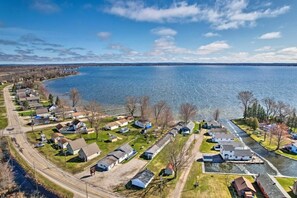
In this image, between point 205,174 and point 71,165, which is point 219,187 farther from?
point 71,165

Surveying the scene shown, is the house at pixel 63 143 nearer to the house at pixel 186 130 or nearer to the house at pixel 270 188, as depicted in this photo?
the house at pixel 186 130

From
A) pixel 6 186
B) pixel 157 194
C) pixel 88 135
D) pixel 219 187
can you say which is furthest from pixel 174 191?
pixel 88 135

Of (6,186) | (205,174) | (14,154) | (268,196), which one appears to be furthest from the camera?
(14,154)

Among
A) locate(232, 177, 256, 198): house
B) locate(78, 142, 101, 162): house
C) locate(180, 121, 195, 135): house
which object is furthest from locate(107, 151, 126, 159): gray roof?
locate(232, 177, 256, 198): house

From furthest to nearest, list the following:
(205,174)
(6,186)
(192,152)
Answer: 1. (192,152)
2. (205,174)
3. (6,186)

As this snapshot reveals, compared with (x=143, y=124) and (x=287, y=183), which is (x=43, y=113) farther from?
(x=287, y=183)

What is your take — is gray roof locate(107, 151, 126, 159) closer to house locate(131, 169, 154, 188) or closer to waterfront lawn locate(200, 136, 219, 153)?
house locate(131, 169, 154, 188)

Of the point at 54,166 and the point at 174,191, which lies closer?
the point at 174,191

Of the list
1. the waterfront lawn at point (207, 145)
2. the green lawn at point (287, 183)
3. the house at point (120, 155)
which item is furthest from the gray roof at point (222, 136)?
the house at point (120, 155)
